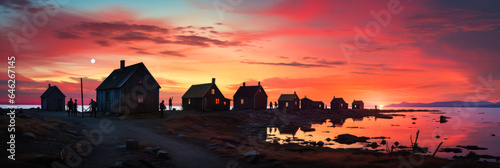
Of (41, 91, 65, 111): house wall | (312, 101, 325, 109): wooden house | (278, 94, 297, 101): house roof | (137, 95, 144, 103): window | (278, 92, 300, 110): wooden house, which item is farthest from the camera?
(312, 101, 325, 109): wooden house

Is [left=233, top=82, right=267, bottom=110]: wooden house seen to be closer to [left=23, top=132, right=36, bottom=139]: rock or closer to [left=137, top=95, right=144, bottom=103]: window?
[left=137, top=95, right=144, bottom=103]: window

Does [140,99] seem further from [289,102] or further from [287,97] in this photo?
[287,97]

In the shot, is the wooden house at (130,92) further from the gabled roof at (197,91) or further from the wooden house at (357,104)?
the wooden house at (357,104)

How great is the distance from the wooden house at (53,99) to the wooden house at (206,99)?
27.2 metres

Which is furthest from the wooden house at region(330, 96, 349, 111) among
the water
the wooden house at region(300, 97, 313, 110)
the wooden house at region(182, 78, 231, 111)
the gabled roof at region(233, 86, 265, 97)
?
the wooden house at region(182, 78, 231, 111)

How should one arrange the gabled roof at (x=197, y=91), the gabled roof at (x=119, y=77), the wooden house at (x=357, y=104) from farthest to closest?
the wooden house at (x=357, y=104) < the gabled roof at (x=197, y=91) < the gabled roof at (x=119, y=77)

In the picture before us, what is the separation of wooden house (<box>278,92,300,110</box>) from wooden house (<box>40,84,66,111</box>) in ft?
181

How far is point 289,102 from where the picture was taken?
288ft

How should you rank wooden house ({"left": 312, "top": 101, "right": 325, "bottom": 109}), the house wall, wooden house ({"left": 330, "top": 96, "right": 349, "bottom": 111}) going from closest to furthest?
the house wall, wooden house ({"left": 312, "top": 101, "right": 325, "bottom": 109}), wooden house ({"left": 330, "top": 96, "right": 349, "bottom": 111})

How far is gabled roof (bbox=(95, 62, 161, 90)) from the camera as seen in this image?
130ft

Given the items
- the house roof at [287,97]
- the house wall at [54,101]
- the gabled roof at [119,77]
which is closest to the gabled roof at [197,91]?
the gabled roof at [119,77]

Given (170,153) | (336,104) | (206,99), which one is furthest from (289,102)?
(170,153)

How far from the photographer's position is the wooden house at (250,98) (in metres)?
70.8

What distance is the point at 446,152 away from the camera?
27.4 metres
